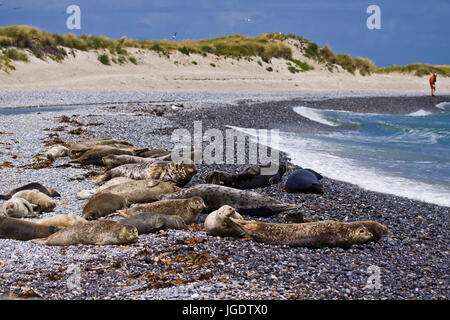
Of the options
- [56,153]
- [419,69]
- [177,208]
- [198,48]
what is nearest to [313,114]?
[56,153]

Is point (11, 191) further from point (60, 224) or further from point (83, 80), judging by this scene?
point (83, 80)

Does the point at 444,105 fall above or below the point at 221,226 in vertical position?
above

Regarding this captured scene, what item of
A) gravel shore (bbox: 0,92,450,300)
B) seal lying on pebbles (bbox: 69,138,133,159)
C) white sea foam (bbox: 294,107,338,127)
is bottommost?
gravel shore (bbox: 0,92,450,300)

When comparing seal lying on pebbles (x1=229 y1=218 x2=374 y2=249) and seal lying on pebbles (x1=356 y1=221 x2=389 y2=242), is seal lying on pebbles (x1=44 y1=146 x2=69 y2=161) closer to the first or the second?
seal lying on pebbles (x1=229 y1=218 x2=374 y2=249)

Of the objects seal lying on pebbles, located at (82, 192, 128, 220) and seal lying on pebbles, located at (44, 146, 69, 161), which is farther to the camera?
seal lying on pebbles, located at (44, 146, 69, 161)

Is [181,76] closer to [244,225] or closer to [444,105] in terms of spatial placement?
[444,105]

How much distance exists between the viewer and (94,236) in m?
5.07

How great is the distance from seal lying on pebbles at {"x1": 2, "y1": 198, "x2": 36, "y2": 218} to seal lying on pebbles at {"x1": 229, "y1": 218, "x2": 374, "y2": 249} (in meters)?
2.58

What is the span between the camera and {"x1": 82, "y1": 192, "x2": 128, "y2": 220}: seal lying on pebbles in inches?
231

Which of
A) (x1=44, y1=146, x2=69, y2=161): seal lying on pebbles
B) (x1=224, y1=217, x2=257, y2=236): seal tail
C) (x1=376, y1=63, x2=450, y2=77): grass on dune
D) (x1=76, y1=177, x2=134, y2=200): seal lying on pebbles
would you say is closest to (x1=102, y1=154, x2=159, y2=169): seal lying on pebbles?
(x1=76, y1=177, x2=134, y2=200): seal lying on pebbles

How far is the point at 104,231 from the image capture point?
200 inches

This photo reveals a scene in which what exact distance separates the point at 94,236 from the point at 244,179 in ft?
9.82

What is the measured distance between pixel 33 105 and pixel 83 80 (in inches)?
355
